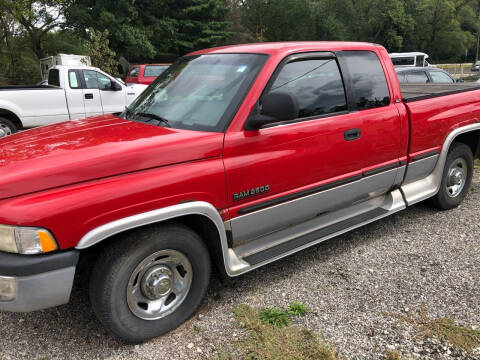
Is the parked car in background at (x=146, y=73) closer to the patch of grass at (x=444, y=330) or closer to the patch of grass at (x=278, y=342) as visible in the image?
the patch of grass at (x=278, y=342)

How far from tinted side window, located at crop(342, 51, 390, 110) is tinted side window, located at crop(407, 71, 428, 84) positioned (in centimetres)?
835

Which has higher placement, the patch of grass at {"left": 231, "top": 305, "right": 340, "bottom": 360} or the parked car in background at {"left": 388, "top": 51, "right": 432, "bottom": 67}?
the parked car in background at {"left": 388, "top": 51, "right": 432, "bottom": 67}

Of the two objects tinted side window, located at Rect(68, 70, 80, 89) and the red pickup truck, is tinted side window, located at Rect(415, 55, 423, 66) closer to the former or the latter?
tinted side window, located at Rect(68, 70, 80, 89)

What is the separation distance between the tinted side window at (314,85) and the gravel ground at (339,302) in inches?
54.5

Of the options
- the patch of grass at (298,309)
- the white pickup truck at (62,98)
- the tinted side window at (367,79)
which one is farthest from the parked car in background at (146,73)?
the patch of grass at (298,309)

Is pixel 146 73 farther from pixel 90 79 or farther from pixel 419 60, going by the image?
pixel 419 60

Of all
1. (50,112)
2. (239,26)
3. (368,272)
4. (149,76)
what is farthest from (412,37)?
(368,272)

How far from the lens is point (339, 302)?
3209 mm

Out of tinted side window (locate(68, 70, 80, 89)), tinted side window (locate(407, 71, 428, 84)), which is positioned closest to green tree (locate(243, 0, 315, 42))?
tinted side window (locate(407, 71, 428, 84))

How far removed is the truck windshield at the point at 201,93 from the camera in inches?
120

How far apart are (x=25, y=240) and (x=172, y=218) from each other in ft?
2.78

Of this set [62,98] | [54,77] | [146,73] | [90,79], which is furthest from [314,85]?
[146,73]

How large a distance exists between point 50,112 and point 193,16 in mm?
28555

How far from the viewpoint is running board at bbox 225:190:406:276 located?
3131mm
